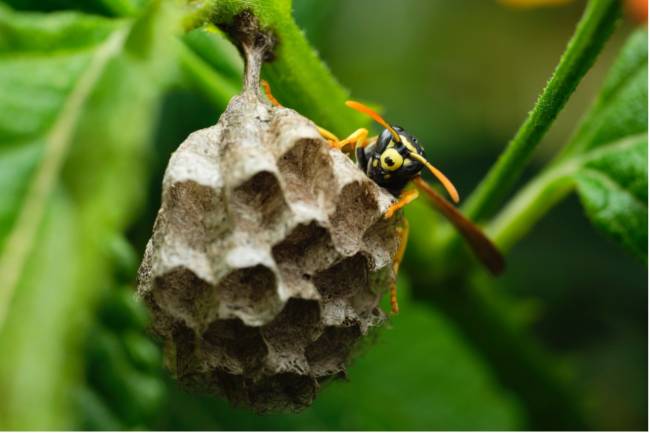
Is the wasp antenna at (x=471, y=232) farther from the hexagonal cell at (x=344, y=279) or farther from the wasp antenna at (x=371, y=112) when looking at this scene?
the hexagonal cell at (x=344, y=279)

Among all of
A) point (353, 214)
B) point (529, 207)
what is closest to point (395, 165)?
point (353, 214)

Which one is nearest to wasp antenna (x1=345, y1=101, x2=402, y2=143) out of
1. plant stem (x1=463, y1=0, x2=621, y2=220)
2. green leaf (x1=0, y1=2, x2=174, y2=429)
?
plant stem (x1=463, y1=0, x2=621, y2=220)

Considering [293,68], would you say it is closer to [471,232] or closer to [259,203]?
[259,203]

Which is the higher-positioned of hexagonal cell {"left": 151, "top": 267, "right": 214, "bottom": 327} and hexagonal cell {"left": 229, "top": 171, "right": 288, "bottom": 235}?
hexagonal cell {"left": 229, "top": 171, "right": 288, "bottom": 235}

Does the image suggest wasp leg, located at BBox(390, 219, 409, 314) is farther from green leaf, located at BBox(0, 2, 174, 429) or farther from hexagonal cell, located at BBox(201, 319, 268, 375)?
green leaf, located at BBox(0, 2, 174, 429)

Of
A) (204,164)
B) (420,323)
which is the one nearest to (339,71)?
(420,323)
